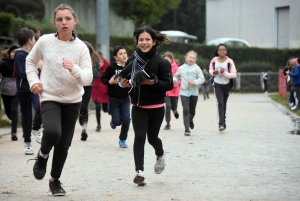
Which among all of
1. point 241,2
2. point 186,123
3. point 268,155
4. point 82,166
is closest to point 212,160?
point 268,155

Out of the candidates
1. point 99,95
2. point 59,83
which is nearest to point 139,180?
point 59,83

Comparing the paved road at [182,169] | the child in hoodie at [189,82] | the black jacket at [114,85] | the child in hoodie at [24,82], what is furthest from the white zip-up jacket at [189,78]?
the child in hoodie at [24,82]

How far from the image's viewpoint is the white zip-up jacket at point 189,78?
14.5 metres

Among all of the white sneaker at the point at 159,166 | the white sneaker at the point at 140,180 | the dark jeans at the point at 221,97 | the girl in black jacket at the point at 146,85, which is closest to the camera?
the white sneaker at the point at 140,180

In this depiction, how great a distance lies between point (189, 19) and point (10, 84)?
61485mm

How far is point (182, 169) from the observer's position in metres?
8.96

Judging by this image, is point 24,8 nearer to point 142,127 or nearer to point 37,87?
point 142,127

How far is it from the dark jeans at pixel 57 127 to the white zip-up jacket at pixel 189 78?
757 centimetres

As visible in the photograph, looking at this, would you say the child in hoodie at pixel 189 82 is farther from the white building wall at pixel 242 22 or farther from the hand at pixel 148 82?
the white building wall at pixel 242 22

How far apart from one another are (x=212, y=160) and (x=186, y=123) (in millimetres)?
4160

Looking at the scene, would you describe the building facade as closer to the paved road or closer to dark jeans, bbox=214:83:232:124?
dark jeans, bbox=214:83:232:124

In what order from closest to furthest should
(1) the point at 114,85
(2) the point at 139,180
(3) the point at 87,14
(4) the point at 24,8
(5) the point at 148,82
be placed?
(2) the point at 139,180 < (5) the point at 148,82 < (1) the point at 114,85 < (4) the point at 24,8 < (3) the point at 87,14

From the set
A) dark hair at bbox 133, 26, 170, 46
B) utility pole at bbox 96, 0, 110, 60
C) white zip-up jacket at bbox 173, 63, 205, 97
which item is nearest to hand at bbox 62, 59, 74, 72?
dark hair at bbox 133, 26, 170, 46

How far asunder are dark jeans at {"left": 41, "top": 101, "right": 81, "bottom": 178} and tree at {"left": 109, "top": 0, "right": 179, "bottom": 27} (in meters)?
27.4
